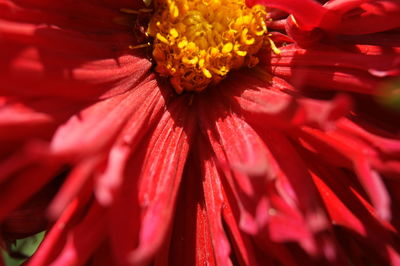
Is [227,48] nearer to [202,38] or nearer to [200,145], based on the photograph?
[202,38]

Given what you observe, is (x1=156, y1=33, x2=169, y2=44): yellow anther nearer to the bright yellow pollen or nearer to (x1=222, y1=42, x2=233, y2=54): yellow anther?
the bright yellow pollen

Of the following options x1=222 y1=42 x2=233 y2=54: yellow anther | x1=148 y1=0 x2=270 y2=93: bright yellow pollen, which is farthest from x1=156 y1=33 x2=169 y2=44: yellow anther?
x1=222 y1=42 x2=233 y2=54: yellow anther

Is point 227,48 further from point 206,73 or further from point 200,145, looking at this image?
point 200,145

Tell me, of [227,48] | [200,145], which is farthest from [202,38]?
[200,145]

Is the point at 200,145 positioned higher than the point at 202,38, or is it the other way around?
the point at 202,38

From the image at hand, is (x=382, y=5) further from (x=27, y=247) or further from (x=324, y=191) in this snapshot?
(x=27, y=247)

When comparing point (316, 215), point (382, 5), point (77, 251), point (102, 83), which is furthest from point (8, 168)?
point (382, 5)

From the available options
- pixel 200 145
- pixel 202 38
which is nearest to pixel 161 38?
pixel 202 38
